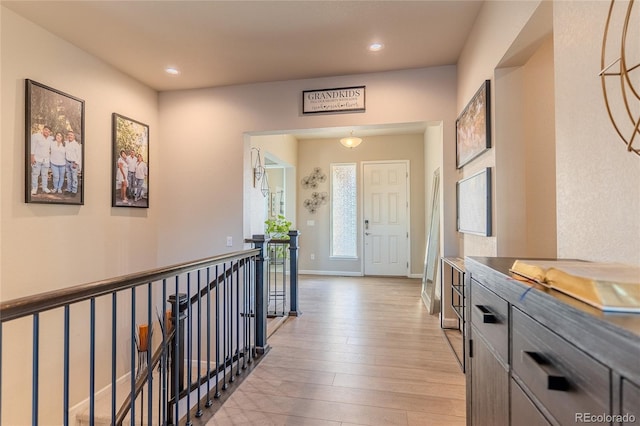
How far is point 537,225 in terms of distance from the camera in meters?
2.19

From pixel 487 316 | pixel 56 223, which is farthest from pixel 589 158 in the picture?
pixel 56 223

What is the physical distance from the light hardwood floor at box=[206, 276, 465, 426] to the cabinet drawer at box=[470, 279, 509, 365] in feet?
3.23

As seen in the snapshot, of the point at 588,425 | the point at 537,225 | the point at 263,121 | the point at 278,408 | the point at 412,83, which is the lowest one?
the point at 278,408

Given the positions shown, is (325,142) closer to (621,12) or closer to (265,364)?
(265,364)

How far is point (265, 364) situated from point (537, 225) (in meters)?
2.30

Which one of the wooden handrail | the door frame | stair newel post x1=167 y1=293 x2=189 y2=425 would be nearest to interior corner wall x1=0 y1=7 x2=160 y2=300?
stair newel post x1=167 y1=293 x2=189 y2=425

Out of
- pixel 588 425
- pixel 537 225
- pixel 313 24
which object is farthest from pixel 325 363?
pixel 313 24

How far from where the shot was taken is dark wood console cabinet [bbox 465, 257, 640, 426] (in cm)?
49

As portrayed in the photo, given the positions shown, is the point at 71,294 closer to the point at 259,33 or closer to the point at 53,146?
the point at 53,146

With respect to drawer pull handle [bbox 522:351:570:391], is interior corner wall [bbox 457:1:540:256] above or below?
above

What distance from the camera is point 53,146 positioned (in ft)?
8.59

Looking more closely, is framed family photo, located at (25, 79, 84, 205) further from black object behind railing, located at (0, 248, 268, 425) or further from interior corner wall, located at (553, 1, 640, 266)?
interior corner wall, located at (553, 1, 640, 266)

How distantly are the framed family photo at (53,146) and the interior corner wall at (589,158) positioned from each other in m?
3.53

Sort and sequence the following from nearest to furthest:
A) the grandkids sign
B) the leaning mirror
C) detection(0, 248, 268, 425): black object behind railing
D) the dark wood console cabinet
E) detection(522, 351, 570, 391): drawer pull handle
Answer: the dark wood console cabinet → detection(522, 351, 570, 391): drawer pull handle → detection(0, 248, 268, 425): black object behind railing → the grandkids sign → the leaning mirror
